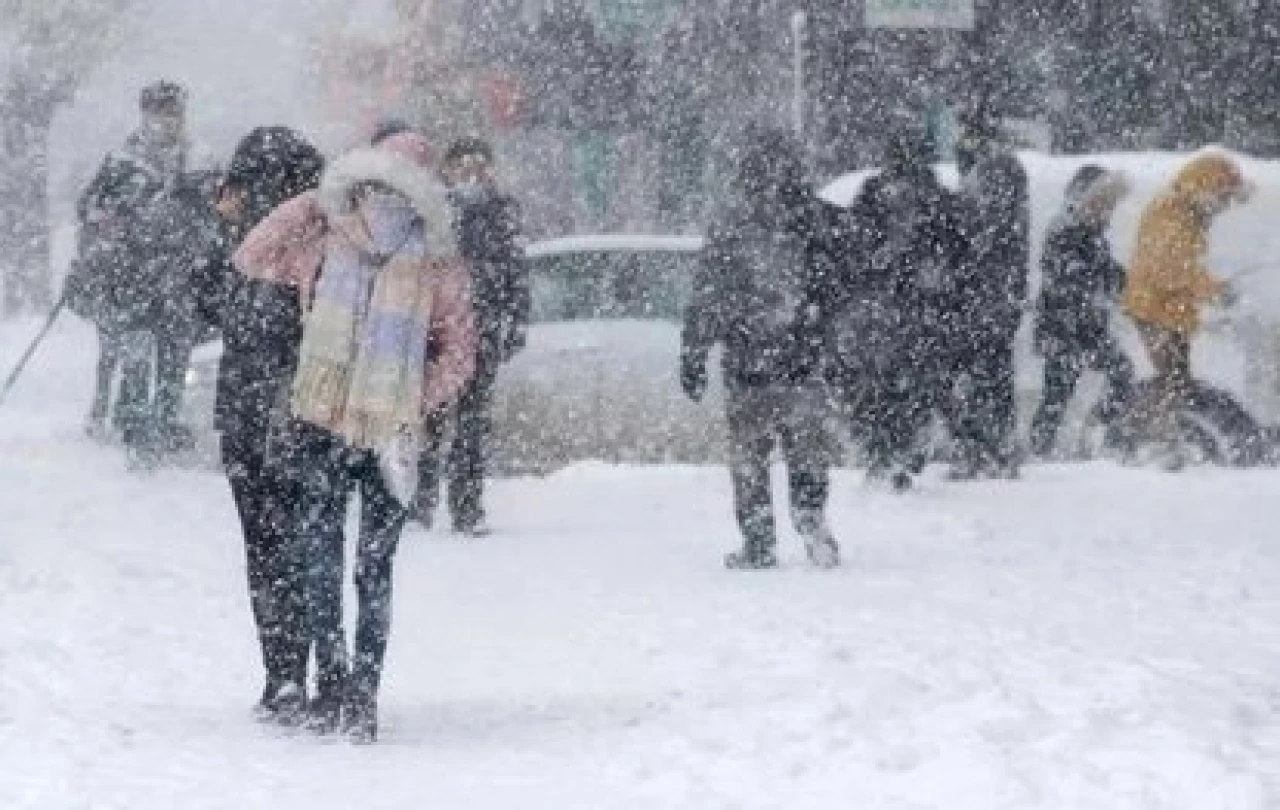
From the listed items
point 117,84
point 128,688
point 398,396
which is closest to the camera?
point 398,396

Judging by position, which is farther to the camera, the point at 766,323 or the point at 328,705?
the point at 766,323

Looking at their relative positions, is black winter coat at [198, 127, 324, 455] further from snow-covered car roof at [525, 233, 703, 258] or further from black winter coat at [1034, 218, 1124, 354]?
black winter coat at [1034, 218, 1124, 354]

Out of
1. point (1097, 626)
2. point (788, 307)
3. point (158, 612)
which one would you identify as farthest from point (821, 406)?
point (158, 612)

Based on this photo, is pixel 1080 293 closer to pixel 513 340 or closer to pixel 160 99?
pixel 513 340

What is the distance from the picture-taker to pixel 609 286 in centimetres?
1419

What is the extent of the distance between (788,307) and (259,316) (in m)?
3.33

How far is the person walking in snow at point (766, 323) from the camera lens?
32.6 feet

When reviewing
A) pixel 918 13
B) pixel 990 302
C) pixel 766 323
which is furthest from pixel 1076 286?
pixel 766 323

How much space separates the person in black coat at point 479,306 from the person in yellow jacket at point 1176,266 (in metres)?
3.60

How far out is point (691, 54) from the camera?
87.3 feet

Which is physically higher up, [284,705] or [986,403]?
[986,403]

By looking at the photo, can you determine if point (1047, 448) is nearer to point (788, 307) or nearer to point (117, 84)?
point (788, 307)

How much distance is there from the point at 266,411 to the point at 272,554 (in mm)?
423

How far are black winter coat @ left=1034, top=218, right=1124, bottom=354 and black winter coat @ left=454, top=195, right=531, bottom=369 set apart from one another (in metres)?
3.54
